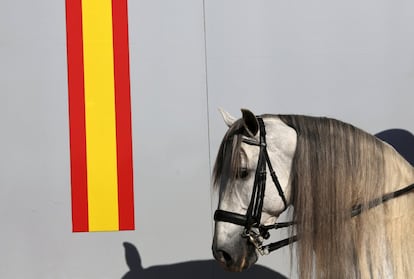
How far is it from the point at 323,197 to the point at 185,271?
1740 millimetres

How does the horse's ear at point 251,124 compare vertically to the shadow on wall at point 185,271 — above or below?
above

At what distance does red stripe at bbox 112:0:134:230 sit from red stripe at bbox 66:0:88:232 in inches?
8.8

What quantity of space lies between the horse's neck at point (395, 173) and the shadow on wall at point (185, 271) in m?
1.61

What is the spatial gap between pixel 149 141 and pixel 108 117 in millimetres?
308

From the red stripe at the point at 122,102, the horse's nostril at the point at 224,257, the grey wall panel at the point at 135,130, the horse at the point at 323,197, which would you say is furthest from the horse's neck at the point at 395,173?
the red stripe at the point at 122,102

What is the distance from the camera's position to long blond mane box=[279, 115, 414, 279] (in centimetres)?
201

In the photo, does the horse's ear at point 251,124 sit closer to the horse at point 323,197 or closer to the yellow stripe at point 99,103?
the horse at point 323,197

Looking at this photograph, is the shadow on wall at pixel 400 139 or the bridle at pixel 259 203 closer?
the bridle at pixel 259 203

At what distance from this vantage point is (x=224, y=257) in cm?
209

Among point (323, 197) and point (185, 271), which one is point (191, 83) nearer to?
point (185, 271)

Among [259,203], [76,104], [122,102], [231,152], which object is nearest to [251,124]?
[231,152]

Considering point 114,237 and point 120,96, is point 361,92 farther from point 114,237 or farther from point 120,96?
point 114,237

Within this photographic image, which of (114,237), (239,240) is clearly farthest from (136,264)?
(239,240)

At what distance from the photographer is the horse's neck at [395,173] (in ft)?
6.70
